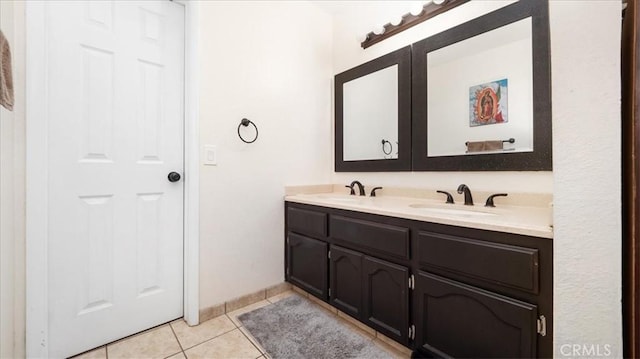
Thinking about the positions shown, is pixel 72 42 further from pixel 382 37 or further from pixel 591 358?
pixel 591 358

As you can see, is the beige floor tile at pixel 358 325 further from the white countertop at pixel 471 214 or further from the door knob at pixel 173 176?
the door knob at pixel 173 176

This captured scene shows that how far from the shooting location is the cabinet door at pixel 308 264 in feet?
5.71

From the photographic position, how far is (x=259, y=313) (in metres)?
Answer: 1.76

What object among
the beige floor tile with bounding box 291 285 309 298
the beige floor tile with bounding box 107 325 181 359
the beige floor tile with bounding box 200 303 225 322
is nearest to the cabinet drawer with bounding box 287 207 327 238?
the beige floor tile with bounding box 291 285 309 298

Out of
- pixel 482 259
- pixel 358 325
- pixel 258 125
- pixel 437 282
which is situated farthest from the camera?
pixel 258 125

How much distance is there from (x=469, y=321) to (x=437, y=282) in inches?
7.0

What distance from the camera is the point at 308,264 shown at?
1.86 metres

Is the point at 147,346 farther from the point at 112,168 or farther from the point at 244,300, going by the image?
the point at 112,168

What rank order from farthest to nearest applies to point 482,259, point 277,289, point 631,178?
point 277,289 < point 482,259 < point 631,178

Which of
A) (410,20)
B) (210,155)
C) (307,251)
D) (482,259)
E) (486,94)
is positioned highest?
(410,20)

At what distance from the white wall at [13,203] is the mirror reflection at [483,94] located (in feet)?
7.06

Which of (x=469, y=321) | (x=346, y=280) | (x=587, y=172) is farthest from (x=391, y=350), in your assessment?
(x=587, y=172)

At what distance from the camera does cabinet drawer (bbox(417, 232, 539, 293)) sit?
2.97 feet

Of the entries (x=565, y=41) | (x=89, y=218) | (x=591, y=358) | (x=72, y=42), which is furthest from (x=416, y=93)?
(x=89, y=218)
